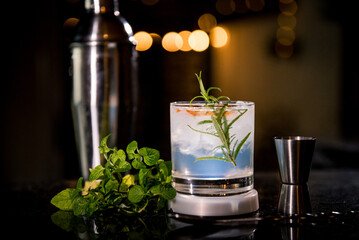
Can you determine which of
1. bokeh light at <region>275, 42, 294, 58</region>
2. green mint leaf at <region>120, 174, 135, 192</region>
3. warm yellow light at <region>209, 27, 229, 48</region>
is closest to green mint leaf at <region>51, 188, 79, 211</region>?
green mint leaf at <region>120, 174, 135, 192</region>

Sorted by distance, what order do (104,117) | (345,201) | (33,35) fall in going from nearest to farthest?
(345,201) → (104,117) → (33,35)

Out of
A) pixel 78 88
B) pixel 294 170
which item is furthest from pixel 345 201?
pixel 78 88

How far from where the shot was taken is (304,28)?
4500 millimetres

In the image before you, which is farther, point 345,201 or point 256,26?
point 256,26

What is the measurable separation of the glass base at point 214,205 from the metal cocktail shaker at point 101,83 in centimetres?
48

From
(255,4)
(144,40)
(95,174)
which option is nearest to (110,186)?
(95,174)

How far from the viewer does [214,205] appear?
1.01m

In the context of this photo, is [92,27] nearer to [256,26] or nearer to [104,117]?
[104,117]

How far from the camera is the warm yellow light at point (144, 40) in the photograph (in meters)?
3.98

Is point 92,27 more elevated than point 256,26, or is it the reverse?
point 256,26

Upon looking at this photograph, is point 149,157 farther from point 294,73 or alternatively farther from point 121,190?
point 294,73

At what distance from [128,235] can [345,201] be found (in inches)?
23.5

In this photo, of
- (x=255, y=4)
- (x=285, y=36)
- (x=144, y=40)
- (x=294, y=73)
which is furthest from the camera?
(x=294, y=73)

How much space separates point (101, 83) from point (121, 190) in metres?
0.48
